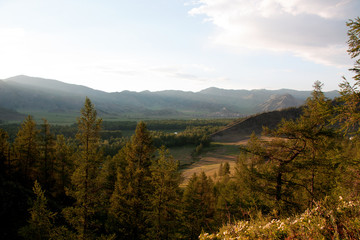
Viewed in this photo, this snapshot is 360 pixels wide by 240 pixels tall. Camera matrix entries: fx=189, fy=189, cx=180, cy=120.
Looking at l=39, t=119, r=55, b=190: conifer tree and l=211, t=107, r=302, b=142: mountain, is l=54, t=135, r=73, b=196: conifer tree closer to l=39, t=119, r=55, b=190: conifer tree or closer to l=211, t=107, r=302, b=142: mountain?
l=39, t=119, r=55, b=190: conifer tree

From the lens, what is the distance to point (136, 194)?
18344 mm

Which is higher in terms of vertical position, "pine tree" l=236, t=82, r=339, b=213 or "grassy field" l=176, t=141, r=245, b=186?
"pine tree" l=236, t=82, r=339, b=213

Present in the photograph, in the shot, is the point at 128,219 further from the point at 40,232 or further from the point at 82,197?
the point at 40,232

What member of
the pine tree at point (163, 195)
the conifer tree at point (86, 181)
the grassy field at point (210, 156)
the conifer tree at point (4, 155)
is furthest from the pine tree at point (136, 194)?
the grassy field at point (210, 156)

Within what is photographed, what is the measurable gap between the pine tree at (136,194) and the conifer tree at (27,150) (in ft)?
58.5

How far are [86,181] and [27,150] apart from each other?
19.9m

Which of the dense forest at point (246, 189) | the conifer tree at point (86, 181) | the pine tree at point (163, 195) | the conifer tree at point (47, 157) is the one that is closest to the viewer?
the dense forest at point (246, 189)

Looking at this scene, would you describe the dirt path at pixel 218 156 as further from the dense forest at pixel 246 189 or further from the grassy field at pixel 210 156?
the dense forest at pixel 246 189

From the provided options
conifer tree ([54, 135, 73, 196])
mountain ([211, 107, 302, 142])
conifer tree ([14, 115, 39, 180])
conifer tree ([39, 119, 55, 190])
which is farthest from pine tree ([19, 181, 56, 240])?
mountain ([211, 107, 302, 142])

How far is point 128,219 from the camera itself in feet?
59.0

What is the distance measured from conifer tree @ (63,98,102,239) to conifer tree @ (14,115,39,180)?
17.8 m

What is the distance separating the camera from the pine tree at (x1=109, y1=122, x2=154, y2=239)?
17.9 meters

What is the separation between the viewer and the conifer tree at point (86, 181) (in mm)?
15188

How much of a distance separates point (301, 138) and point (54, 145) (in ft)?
109
